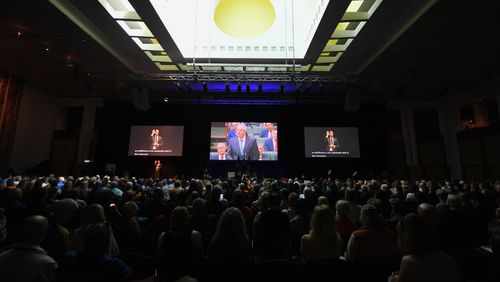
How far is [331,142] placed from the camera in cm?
1389

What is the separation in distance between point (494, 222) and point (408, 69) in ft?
32.7

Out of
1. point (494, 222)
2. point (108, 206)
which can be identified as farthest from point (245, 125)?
point (494, 222)

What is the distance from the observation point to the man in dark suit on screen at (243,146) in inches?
524

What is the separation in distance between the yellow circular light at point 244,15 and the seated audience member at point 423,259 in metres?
4.54

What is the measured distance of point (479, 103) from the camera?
12.2 metres

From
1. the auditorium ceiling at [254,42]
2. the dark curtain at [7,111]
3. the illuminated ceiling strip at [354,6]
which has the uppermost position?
the illuminated ceiling strip at [354,6]

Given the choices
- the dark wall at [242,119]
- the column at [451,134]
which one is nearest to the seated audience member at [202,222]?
the dark wall at [242,119]

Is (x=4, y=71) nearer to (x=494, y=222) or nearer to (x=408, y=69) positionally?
(x=494, y=222)

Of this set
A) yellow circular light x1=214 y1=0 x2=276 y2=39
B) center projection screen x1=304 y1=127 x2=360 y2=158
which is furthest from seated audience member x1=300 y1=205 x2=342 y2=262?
center projection screen x1=304 y1=127 x2=360 y2=158

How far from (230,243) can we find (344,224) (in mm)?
1613

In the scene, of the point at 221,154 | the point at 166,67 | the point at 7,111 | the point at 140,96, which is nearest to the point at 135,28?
the point at 166,67

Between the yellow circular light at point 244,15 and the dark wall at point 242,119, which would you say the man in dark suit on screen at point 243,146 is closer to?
the dark wall at point 242,119

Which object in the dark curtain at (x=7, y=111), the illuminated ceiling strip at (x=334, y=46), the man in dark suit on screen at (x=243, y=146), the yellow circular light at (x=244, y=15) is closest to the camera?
the yellow circular light at (x=244, y=15)

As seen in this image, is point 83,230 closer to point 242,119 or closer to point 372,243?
point 372,243
